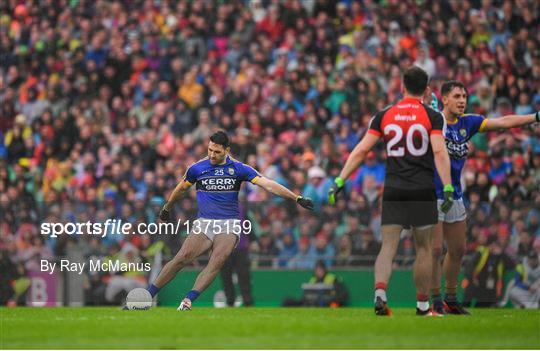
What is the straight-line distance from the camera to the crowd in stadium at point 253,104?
19172mm

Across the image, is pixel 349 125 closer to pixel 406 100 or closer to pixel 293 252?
Answer: pixel 293 252

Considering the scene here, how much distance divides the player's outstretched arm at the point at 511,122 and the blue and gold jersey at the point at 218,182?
2966mm

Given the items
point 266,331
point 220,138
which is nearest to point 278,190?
point 220,138

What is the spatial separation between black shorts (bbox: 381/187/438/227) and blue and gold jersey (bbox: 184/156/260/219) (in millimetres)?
2822

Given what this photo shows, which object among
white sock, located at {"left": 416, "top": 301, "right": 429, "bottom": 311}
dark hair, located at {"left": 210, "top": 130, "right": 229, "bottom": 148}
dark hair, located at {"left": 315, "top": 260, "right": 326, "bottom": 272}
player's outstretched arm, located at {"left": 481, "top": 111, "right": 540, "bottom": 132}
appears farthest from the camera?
dark hair, located at {"left": 315, "top": 260, "right": 326, "bottom": 272}

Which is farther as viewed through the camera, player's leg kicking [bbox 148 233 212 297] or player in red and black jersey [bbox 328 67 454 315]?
player's leg kicking [bbox 148 233 212 297]

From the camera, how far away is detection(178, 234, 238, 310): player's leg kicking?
15266 millimetres

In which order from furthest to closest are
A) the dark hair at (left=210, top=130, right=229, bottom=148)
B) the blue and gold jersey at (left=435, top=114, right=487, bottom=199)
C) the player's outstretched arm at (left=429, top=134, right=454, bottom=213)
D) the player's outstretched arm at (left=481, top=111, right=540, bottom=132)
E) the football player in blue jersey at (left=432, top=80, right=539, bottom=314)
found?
the dark hair at (left=210, top=130, right=229, bottom=148) → the blue and gold jersey at (left=435, top=114, right=487, bottom=199) → the football player in blue jersey at (left=432, top=80, right=539, bottom=314) → the player's outstretched arm at (left=481, top=111, right=540, bottom=132) → the player's outstretched arm at (left=429, top=134, right=454, bottom=213)

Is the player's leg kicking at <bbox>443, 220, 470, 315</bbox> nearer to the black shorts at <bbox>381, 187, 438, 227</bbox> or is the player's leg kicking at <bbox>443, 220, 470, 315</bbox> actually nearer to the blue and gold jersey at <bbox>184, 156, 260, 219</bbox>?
the black shorts at <bbox>381, 187, 438, 227</bbox>

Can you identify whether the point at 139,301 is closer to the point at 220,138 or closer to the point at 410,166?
the point at 220,138

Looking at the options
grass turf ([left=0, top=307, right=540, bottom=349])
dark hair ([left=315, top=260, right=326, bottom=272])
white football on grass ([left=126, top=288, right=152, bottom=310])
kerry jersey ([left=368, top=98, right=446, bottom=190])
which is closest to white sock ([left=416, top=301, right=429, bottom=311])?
grass turf ([left=0, top=307, right=540, bottom=349])

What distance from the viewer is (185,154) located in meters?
23.5

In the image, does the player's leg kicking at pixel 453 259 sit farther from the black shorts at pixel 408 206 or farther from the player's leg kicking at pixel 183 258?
the player's leg kicking at pixel 183 258

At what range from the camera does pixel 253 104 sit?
80.8 ft
